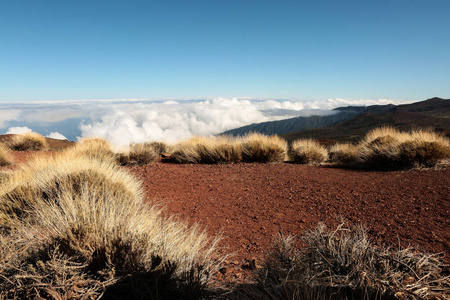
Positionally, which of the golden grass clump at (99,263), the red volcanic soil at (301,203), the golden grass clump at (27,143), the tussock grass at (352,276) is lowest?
the golden grass clump at (27,143)

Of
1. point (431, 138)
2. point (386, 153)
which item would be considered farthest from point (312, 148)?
point (431, 138)

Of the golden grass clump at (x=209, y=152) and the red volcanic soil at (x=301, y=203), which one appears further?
the golden grass clump at (x=209, y=152)

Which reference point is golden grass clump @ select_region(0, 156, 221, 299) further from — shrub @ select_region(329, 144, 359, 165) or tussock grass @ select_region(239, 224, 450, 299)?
shrub @ select_region(329, 144, 359, 165)

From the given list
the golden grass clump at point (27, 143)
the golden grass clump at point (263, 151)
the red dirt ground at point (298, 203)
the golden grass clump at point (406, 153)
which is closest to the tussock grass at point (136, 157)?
the red dirt ground at point (298, 203)

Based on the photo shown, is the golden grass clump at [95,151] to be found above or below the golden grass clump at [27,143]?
above

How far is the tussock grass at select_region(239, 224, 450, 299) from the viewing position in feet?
5.06

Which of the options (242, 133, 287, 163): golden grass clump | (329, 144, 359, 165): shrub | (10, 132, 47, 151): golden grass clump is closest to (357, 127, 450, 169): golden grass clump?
(329, 144, 359, 165): shrub

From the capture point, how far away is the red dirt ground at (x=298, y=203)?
3.62m

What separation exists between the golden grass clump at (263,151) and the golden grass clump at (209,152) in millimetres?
335

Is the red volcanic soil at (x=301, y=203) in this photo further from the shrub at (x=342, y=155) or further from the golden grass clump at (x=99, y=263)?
the shrub at (x=342, y=155)

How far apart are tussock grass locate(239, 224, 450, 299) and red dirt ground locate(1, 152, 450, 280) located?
2.01 ft

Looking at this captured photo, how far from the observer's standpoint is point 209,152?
1012 centimetres

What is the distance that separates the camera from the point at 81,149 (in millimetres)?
9797

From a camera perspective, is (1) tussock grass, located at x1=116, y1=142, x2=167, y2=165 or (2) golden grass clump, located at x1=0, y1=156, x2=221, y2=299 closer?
(2) golden grass clump, located at x1=0, y1=156, x2=221, y2=299
